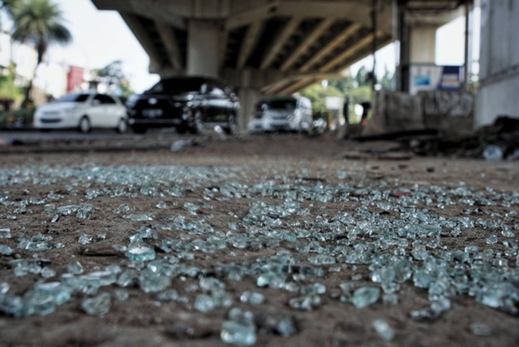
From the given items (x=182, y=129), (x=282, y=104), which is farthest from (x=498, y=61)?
(x=282, y=104)

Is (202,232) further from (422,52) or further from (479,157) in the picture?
(422,52)

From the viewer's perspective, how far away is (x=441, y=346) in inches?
43.6

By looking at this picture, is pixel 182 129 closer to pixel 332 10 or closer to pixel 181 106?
pixel 181 106

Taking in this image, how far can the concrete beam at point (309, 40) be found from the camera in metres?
28.1

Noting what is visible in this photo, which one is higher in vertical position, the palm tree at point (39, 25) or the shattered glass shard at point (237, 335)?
the palm tree at point (39, 25)

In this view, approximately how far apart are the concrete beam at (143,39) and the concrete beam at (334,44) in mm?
11602

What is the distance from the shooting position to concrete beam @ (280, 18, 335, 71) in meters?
28.1

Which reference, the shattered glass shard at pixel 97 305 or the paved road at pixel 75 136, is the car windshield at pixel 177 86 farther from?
the shattered glass shard at pixel 97 305

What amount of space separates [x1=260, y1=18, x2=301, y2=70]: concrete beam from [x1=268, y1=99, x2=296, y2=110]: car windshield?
7.93 metres

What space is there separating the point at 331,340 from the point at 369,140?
10.3 m

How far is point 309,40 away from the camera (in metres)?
32.4

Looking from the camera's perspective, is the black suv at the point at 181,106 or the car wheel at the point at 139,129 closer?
the black suv at the point at 181,106

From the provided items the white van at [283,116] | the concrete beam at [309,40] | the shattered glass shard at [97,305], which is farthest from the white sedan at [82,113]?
the shattered glass shard at [97,305]

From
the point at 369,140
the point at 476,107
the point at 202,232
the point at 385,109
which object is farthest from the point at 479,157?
the point at 202,232
